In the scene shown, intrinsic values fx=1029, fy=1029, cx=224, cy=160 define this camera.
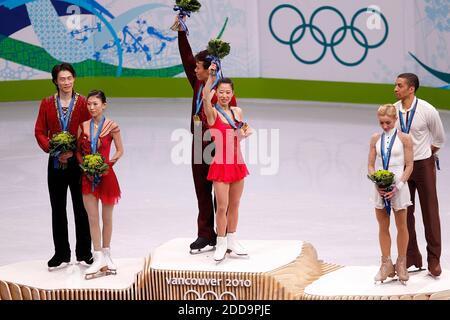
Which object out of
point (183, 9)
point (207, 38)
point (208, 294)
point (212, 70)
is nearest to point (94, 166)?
point (212, 70)

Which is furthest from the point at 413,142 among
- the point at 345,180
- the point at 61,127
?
the point at 345,180

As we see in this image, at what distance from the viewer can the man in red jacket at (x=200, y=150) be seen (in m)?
7.39

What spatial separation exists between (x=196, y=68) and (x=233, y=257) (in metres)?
1.39

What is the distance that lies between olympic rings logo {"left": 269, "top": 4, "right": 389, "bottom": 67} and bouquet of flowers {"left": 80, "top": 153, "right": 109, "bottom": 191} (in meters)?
9.95

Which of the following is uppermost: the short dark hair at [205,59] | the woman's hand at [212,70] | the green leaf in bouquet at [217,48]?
the green leaf in bouquet at [217,48]

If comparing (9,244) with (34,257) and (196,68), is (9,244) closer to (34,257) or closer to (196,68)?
(34,257)

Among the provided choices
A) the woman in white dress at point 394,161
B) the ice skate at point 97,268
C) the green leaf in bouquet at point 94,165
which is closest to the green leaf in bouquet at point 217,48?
the green leaf in bouquet at point 94,165

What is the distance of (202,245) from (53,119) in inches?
55.6

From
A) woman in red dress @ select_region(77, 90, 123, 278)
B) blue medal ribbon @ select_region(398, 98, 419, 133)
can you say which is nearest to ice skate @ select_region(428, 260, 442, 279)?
blue medal ribbon @ select_region(398, 98, 419, 133)

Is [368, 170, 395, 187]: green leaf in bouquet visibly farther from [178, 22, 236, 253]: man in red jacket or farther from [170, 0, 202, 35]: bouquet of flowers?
[170, 0, 202, 35]: bouquet of flowers

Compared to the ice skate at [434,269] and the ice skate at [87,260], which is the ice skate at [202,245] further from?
the ice skate at [434,269]

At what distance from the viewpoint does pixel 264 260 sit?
7.27 metres

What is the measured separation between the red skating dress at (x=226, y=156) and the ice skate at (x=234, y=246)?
44 cm

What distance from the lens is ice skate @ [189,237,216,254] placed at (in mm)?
7508
